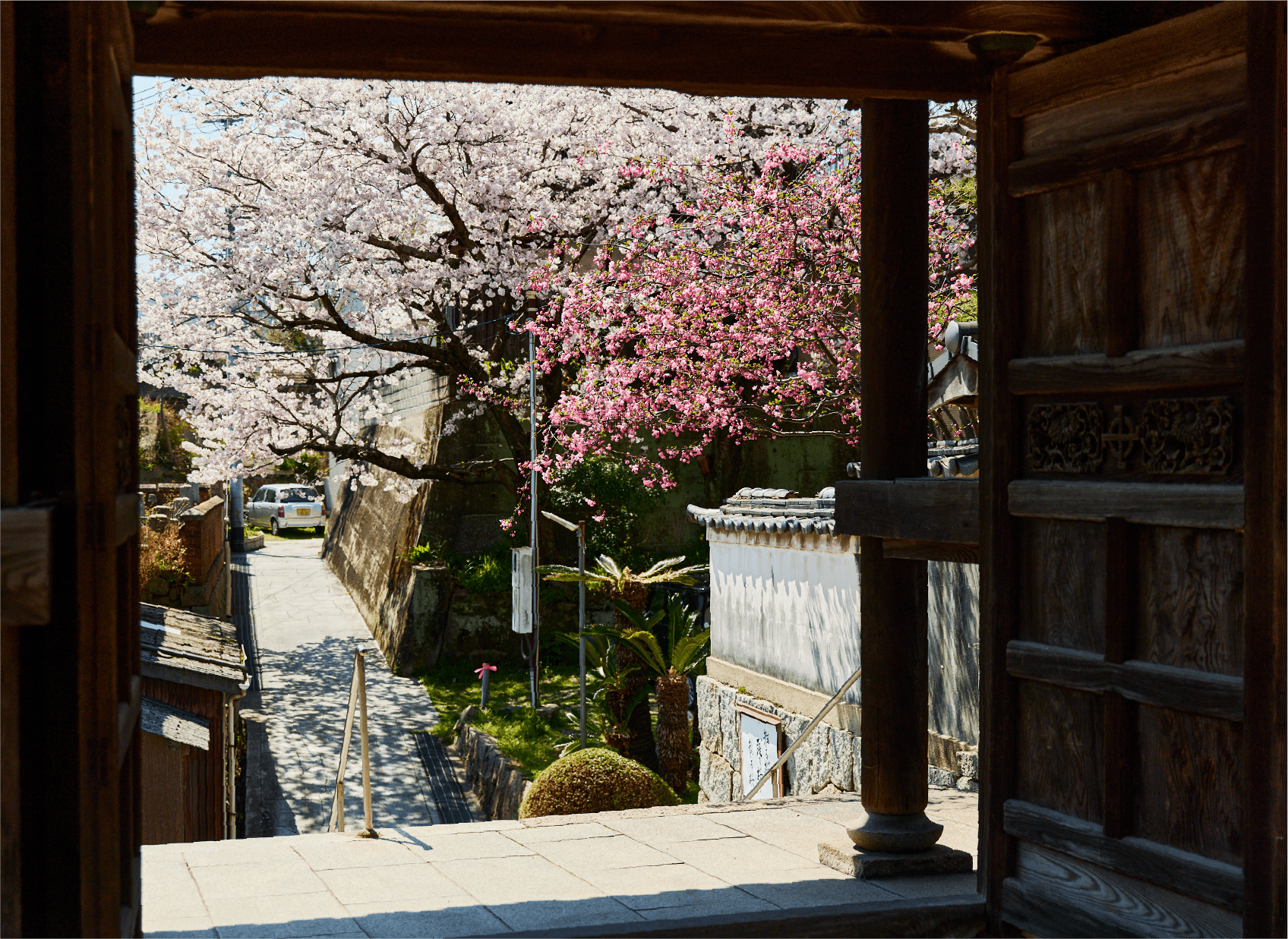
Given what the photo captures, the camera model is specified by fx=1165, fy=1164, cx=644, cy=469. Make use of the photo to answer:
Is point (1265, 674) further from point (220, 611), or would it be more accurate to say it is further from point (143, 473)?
point (143, 473)

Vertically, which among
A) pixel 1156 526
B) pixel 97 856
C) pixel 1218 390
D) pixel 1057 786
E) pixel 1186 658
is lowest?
pixel 1057 786

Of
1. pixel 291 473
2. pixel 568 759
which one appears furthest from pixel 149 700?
pixel 291 473

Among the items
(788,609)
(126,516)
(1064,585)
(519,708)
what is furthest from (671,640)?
(126,516)

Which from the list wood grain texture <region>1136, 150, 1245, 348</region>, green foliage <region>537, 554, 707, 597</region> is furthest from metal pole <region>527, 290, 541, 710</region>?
wood grain texture <region>1136, 150, 1245, 348</region>

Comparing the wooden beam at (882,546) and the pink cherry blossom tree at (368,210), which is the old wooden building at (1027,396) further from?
the pink cherry blossom tree at (368,210)

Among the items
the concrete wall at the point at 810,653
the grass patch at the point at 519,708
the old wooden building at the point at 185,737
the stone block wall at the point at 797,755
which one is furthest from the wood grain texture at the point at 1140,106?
the grass patch at the point at 519,708

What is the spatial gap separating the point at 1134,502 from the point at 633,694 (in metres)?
9.65

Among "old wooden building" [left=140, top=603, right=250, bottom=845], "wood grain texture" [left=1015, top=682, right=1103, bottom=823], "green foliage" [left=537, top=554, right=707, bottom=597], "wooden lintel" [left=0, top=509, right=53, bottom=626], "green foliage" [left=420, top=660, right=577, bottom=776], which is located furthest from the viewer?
"green foliage" [left=420, top=660, right=577, bottom=776]

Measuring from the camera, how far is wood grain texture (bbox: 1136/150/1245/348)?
2.96m

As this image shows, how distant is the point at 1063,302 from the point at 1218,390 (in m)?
0.61

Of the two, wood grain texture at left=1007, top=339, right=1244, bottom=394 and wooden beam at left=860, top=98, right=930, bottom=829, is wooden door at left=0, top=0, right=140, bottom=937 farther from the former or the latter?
wooden beam at left=860, top=98, right=930, bottom=829

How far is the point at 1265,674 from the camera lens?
9.00 ft

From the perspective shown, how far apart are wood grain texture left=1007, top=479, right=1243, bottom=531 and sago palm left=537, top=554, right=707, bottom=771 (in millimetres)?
8653

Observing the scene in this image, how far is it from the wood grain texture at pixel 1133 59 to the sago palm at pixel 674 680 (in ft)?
27.9
